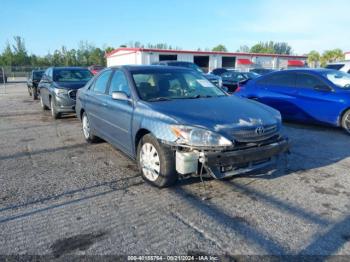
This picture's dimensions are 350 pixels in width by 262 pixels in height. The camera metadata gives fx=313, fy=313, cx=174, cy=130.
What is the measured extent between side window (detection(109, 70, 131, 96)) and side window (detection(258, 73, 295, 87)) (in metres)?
4.97

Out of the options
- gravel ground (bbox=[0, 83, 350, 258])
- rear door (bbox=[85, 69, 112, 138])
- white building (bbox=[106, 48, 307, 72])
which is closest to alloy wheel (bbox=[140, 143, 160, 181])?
gravel ground (bbox=[0, 83, 350, 258])

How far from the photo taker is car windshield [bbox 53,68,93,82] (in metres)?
10.1

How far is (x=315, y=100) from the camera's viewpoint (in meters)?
7.44

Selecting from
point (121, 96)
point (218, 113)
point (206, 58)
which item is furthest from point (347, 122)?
point (206, 58)

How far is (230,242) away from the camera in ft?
9.35

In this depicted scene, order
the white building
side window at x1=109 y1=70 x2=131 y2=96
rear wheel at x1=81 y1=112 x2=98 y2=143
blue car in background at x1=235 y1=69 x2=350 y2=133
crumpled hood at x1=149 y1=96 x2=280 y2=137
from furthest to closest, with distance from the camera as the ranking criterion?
the white building < blue car in background at x1=235 y1=69 x2=350 y2=133 < rear wheel at x1=81 y1=112 x2=98 y2=143 < side window at x1=109 y1=70 x2=131 y2=96 < crumpled hood at x1=149 y1=96 x2=280 y2=137

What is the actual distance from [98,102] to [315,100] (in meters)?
5.06

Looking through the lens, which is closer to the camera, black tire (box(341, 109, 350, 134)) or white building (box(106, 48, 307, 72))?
black tire (box(341, 109, 350, 134))

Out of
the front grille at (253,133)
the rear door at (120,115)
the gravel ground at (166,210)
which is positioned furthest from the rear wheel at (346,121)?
the rear door at (120,115)

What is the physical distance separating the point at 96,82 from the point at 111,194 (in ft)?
9.18

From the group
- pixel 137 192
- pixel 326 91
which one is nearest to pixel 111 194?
pixel 137 192

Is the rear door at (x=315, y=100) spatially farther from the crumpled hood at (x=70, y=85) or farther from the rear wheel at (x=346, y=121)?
the crumpled hood at (x=70, y=85)

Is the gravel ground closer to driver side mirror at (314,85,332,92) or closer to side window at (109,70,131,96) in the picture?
side window at (109,70,131,96)

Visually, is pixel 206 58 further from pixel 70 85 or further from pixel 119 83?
pixel 119 83
